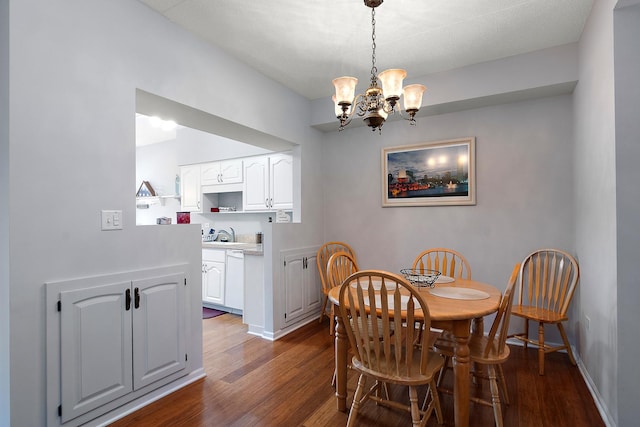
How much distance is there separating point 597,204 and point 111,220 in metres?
3.06

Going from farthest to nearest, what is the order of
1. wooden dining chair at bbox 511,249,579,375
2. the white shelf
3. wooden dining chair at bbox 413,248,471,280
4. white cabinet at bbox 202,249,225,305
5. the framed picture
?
1. the white shelf
2. white cabinet at bbox 202,249,225,305
3. the framed picture
4. wooden dining chair at bbox 413,248,471,280
5. wooden dining chair at bbox 511,249,579,375

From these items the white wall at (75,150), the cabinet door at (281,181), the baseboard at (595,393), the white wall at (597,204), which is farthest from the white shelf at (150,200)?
the baseboard at (595,393)

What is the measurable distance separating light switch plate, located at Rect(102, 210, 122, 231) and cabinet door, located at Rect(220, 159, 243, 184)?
2656mm

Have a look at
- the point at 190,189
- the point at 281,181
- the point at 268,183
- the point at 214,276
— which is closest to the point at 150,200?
the point at 190,189

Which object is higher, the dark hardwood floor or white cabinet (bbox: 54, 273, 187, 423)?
white cabinet (bbox: 54, 273, 187, 423)

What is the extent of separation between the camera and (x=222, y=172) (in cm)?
484

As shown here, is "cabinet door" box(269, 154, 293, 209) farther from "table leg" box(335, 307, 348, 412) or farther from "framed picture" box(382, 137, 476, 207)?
"table leg" box(335, 307, 348, 412)

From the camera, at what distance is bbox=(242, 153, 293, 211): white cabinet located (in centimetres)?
417

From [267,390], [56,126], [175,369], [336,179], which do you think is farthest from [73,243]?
[336,179]

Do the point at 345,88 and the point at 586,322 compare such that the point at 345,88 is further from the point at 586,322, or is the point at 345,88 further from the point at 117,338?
the point at 586,322

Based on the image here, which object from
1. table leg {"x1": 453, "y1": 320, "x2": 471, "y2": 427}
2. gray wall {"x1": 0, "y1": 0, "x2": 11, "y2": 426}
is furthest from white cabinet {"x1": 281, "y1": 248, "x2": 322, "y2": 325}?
gray wall {"x1": 0, "y1": 0, "x2": 11, "y2": 426}

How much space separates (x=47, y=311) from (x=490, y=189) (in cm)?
349

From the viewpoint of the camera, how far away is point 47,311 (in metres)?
1.69

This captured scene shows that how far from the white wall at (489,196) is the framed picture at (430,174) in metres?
0.08
